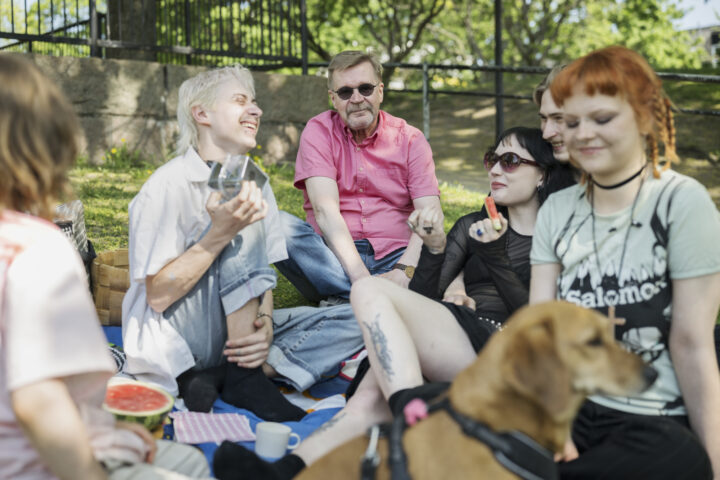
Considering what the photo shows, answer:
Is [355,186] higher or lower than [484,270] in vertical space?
higher

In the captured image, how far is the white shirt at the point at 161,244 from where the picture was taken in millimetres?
3559

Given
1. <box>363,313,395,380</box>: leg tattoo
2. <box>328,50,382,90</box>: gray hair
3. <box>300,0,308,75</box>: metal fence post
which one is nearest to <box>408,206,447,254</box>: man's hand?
<box>363,313,395,380</box>: leg tattoo

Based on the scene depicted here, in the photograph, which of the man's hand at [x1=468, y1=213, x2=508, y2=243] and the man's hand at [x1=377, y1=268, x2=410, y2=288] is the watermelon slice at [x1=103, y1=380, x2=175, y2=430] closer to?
the man's hand at [x1=468, y1=213, x2=508, y2=243]

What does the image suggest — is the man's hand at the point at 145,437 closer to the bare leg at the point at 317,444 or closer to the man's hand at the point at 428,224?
the bare leg at the point at 317,444

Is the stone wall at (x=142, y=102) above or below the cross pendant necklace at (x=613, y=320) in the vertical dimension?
above

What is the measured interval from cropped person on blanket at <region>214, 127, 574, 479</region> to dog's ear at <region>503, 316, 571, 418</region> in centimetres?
87

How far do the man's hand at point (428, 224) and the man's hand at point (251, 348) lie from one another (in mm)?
980

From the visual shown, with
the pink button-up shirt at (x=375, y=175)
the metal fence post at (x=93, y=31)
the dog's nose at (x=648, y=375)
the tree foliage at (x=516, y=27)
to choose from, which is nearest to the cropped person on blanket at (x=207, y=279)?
the pink button-up shirt at (x=375, y=175)

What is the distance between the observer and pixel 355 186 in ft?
16.9

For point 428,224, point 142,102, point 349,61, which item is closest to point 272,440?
point 428,224

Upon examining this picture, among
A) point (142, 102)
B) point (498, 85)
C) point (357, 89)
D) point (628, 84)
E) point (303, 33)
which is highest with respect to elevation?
point (303, 33)

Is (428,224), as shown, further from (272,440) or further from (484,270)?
(272,440)

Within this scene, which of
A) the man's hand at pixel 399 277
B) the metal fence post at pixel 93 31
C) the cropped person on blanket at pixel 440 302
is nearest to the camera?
the cropped person on blanket at pixel 440 302

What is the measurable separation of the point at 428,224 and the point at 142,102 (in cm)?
688
